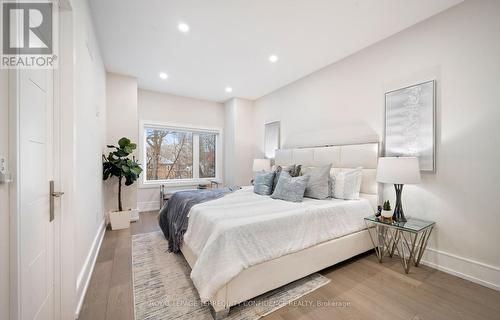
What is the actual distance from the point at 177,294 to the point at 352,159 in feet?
8.96

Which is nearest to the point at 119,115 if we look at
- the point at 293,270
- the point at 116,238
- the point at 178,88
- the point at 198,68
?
the point at 178,88

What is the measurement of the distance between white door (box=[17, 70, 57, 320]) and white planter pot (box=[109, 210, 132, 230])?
7.56 ft

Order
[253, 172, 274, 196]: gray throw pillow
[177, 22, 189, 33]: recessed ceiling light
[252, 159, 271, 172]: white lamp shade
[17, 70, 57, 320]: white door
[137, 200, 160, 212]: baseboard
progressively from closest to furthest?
[17, 70, 57, 320]: white door < [177, 22, 189, 33]: recessed ceiling light < [253, 172, 274, 196]: gray throw pillow < [252, 159, 271, 172]: white lamp shade < [137, 200, 160, 212]: baseboard

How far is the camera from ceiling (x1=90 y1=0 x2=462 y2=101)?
7.13 ft

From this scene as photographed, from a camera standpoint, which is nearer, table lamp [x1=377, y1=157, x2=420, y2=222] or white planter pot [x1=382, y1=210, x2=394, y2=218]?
table lamp [x1=377, y1=157, x2=420, y2=222]

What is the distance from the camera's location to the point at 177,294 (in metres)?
1.81

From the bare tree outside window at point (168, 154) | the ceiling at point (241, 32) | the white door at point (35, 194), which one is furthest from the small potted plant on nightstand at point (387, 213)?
the bare tree outside window at point (168, 154)

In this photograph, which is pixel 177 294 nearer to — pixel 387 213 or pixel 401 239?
pixel 387 213

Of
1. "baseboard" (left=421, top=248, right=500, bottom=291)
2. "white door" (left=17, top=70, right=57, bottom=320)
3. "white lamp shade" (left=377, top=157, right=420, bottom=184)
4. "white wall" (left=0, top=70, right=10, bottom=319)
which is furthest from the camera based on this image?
"white lamp shade" (left=377, top=157, right=420, bottom=184)

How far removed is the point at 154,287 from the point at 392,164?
2.77 meters

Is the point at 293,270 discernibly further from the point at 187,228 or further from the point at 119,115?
the point at 119,115

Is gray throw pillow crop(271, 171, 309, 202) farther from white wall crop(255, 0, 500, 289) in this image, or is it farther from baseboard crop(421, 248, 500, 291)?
baseboard crop(421, 248, 500, 291)

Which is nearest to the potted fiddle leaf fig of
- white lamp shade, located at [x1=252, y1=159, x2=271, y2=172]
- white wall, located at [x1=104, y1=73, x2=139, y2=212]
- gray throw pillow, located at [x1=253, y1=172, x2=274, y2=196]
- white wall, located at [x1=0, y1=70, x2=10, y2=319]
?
white wall, located at [x1=104, y1=73, x2=139, y2=212]

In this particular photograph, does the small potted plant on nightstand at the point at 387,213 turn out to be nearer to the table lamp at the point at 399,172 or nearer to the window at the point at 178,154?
the table lamp at the point at 399,172
